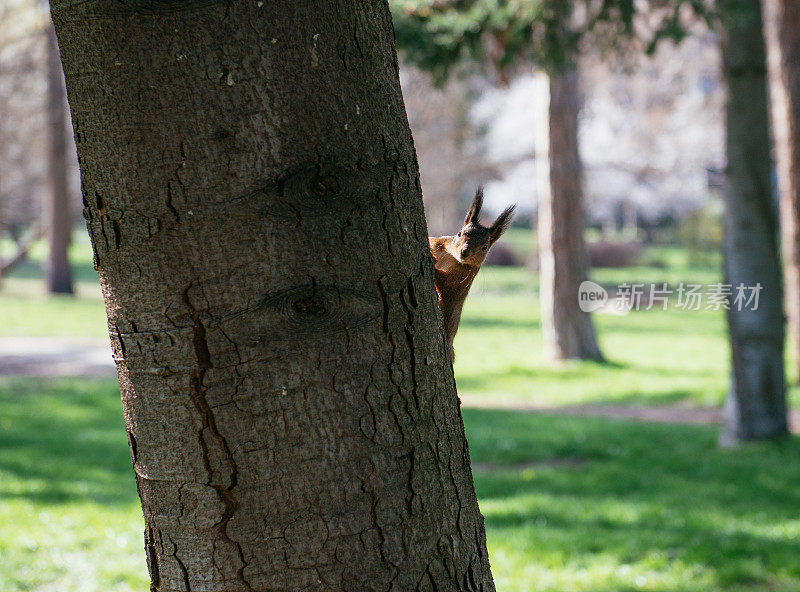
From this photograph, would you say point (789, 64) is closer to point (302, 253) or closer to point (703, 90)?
point (302, 253)

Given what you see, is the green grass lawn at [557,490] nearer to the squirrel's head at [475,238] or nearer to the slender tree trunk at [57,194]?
the squirrel's head at [475,238]

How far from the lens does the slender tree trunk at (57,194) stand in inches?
850

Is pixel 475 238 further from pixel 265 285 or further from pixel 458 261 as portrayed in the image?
pixel 265 285

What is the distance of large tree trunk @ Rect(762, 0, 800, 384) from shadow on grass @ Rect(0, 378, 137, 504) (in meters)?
7.88

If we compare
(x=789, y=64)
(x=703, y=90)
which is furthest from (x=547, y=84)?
(x=703, y=90)

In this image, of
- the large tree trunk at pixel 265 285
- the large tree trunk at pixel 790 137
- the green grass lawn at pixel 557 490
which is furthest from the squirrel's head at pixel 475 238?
the large tree trunk at pixel 790 137

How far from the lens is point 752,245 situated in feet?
23.5

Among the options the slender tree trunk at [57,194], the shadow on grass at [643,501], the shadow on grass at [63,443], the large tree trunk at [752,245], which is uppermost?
the slender tree trunk at [57,194]

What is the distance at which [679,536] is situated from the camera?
491 cm

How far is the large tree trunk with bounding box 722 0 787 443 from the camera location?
7020mm

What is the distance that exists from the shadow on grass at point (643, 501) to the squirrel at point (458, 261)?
9.49 feet

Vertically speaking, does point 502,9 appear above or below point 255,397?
above

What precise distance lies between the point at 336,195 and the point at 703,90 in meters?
28.0

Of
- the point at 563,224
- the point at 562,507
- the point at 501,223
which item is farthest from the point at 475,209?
the point at 563,224
